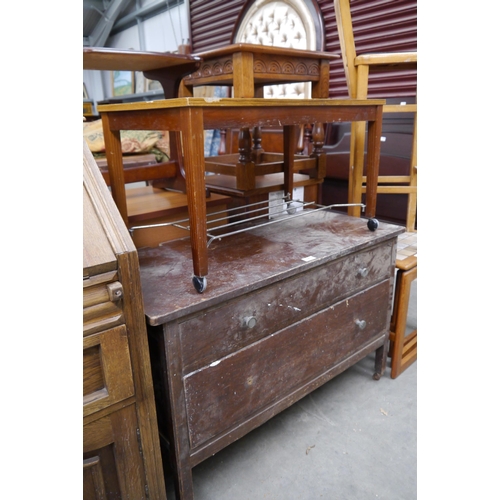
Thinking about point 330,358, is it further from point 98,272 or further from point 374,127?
point 98,272

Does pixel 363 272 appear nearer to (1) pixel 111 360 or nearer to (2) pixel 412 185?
(2) pixel 412 185

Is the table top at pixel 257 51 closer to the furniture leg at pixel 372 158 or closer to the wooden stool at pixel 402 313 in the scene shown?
the furniture leg at pixel 372 158

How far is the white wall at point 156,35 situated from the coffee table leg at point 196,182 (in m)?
5.91

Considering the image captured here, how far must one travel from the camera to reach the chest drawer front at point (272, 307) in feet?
3.68

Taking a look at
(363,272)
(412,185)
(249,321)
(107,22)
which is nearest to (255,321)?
(249,321)

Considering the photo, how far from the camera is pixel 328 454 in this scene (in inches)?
59.6

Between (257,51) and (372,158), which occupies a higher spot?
(257,51)

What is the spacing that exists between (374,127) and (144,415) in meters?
1.32

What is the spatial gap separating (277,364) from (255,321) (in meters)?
0.22

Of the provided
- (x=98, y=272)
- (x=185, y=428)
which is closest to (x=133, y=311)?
(x=98, y=272)

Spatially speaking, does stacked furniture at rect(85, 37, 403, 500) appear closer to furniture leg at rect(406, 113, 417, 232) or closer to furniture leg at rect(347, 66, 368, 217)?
furniture leg at rect(347, 66, 368, 217)

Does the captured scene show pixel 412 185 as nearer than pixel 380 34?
Yes

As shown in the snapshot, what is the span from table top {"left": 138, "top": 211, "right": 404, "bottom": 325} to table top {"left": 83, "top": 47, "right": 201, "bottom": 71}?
0.71 meters

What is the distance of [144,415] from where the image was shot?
1.06 metres
